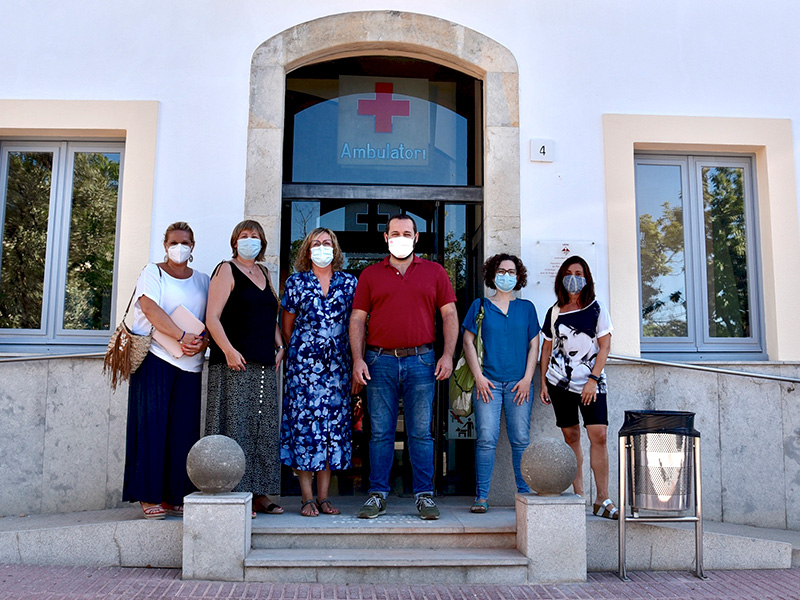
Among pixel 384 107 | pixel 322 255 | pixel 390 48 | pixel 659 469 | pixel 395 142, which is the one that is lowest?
pixel 659 469

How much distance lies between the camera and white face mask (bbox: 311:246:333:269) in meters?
4.99

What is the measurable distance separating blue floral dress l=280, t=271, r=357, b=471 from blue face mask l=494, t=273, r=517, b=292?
1.14 metres

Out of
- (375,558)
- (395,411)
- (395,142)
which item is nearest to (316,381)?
(395,411)

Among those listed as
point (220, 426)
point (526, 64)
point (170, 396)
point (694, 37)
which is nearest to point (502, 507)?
point (220, 426)

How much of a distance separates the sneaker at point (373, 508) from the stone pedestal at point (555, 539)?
3.29 ft

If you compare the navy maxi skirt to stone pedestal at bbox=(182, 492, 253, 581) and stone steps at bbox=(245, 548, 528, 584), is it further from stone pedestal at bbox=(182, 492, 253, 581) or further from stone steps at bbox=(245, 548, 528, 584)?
stone steps at bbox=(245, 548, 528, 584)

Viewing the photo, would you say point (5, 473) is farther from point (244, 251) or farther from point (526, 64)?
point (526, 64)

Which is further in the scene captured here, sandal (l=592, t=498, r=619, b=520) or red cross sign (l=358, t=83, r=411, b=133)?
red cross sign (l=358, t=83, r=411, b=133)

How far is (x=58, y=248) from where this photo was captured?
6.20 m

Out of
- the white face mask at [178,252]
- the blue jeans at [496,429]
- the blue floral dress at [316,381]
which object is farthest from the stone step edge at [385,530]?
the white face mask at [178,252]

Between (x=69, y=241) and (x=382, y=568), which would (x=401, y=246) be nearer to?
(x=382, y=568)

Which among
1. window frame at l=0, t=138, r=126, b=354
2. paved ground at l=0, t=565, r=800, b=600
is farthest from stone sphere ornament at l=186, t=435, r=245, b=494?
window frame at l=0, t=138, r=126, b=354

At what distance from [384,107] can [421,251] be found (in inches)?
52.1

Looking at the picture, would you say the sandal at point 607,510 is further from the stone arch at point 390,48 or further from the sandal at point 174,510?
the sandal at point 174,510
